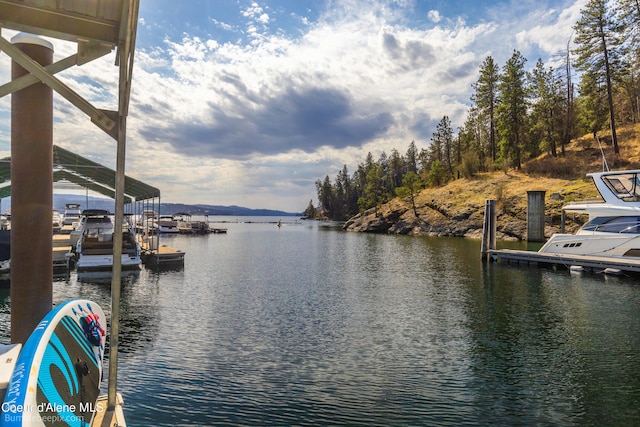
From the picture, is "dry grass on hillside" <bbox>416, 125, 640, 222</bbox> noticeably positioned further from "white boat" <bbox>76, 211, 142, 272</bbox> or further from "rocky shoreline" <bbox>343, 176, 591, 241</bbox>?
"white boat" <bbox>76, 211, 142, 272</bbox>

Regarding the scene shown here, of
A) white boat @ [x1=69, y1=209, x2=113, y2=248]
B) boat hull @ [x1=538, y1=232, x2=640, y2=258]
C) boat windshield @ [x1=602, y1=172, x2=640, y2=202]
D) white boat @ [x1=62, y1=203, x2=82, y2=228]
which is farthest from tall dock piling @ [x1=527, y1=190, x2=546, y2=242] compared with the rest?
white boat @ [x1=62, y1=203, x2=82, y2=228]

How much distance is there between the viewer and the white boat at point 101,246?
2371cm

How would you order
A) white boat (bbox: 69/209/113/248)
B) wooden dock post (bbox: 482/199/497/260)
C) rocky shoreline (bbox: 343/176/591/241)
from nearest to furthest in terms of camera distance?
white boat (bbox: 69/209/113/248) < wooden dock post (bbox: 482/199/497/260) < rocky shoreline (bbox: 343/176/591/241)

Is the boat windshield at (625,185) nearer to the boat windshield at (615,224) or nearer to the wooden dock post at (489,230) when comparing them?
the boat windshield at (615,224)

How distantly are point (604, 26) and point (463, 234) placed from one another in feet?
106

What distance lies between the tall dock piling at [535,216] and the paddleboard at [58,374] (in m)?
45.3

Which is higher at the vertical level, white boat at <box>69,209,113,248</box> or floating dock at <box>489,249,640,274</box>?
white boat at <box>69,209,113,248</box>

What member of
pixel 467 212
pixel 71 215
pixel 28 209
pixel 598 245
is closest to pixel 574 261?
pixel 598 245

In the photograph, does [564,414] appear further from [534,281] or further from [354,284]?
[534,281]

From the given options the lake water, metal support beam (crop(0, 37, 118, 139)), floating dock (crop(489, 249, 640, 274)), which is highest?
metal support beam (crop(0, 37, 118, 139))

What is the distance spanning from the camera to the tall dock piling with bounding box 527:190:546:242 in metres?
42.4

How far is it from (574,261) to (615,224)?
10.8ft

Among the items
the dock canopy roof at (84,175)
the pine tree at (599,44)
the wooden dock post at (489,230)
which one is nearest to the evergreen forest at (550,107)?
the pine tree at (599,44)

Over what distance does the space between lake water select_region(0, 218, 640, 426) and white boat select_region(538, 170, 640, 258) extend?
3379 millimetres
